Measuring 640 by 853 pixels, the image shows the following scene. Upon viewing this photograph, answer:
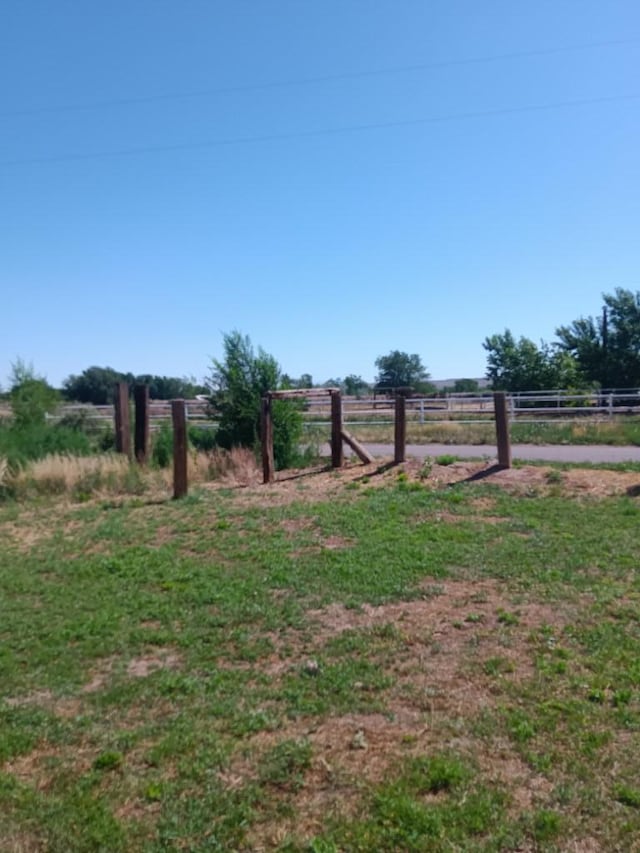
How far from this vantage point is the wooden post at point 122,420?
16.6 m

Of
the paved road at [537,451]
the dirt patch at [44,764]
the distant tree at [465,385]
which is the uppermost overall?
the distant tree at [465,385]

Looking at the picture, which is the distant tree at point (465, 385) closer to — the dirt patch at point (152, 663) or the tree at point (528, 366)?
the tree at point (528, 366)

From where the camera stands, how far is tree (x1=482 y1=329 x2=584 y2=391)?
119ft

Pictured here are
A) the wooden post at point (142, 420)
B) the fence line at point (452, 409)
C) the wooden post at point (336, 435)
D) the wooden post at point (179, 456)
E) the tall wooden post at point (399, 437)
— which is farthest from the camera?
the fence line at point (452, 409)

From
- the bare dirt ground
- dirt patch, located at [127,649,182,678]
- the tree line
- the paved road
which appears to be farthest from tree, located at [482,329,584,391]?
dirt patch, located at [127,649,182,678]

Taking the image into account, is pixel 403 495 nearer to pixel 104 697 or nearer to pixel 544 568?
pixel 544 568

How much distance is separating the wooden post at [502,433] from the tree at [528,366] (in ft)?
81.6

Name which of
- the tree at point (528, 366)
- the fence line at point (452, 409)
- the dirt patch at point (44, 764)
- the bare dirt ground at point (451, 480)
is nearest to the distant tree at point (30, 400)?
the fence line at point (452, 409)

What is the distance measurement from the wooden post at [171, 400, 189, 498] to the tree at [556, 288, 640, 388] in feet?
102

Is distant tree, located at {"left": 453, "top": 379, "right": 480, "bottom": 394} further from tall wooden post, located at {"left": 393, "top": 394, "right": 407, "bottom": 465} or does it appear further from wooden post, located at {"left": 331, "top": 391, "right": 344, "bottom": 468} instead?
tall wooden post, located at {"left": 393, "top": 394, "right": 407, "bottom": 465}

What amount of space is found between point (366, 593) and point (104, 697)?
2491mm

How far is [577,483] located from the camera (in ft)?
35.6

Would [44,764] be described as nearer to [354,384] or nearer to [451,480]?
[451,480]

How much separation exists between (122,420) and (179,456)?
5148 millimetres
